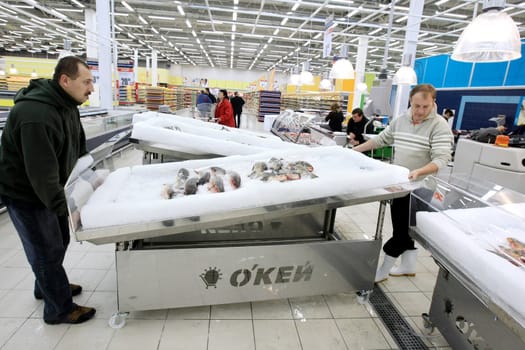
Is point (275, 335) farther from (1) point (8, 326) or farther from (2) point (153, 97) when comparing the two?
(2) point (153, 97)

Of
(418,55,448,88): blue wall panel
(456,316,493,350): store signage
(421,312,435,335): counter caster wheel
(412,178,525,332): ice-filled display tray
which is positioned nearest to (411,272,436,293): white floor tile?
(421,312,435,335): counter caster wheel

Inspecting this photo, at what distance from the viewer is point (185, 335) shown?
211cm

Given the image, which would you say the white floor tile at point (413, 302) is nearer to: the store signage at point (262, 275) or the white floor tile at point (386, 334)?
the white floor tile at point (386, 334)

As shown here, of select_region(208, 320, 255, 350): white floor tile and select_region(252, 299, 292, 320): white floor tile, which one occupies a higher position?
select_region(252, 299, 292, 320): white floor tile

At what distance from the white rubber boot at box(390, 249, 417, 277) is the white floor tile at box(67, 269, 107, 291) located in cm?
260

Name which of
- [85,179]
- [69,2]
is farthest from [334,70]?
[69,2]

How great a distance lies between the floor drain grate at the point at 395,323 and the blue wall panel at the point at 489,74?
8442mm

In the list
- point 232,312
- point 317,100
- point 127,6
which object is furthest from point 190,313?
point 317,100

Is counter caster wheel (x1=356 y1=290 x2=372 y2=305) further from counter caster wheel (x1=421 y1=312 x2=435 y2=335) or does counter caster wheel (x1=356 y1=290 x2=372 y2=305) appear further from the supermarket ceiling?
the supermarket ceiling

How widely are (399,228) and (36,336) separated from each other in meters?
2.71

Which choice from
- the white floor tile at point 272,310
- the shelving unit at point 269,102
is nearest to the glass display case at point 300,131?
the white floor tile at point 272,310

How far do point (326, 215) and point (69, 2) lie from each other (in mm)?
15131

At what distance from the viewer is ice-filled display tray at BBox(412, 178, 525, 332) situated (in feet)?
4.05

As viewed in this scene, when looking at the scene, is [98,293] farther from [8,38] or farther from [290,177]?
[8,38]
